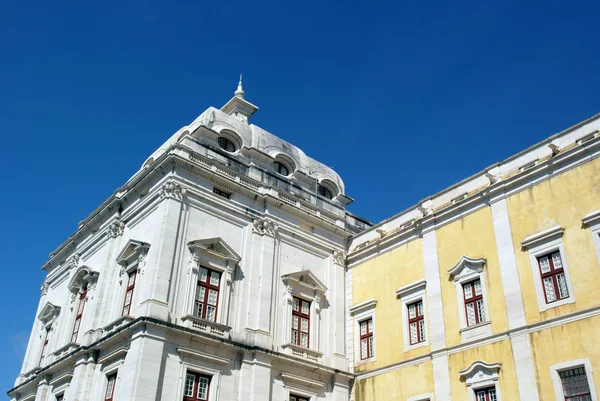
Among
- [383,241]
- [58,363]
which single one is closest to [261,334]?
[383,241]

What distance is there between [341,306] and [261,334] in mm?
5644

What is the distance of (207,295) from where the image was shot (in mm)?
25781

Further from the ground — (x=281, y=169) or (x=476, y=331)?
(x=281, y=169)

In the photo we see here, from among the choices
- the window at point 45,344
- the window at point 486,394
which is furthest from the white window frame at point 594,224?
the window at point 45,344

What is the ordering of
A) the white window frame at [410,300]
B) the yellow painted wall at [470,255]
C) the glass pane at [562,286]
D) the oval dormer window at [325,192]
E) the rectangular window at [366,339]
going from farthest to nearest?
the oval dormer window at [325,192] < the rectangular window at [366,339] < the white window frame at [410,300] < the yellow painted wall at [470,255] < the glass pane at [562,286]

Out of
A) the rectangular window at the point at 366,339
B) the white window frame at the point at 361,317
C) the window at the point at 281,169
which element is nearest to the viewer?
the white window frame at the point at 361,317

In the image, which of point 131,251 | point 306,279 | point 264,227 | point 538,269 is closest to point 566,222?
point 538,269

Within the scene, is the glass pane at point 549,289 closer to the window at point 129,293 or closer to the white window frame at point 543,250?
the white window frame at point 543,250

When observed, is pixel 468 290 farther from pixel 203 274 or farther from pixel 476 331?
pixel 203 274

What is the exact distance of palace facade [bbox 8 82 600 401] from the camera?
21969 millimetres

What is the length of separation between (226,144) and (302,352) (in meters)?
12.4

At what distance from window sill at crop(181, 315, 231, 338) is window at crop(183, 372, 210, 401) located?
1.77m

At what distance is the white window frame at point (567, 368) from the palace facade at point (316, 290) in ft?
0.17

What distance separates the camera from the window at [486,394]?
2232 centimetres
